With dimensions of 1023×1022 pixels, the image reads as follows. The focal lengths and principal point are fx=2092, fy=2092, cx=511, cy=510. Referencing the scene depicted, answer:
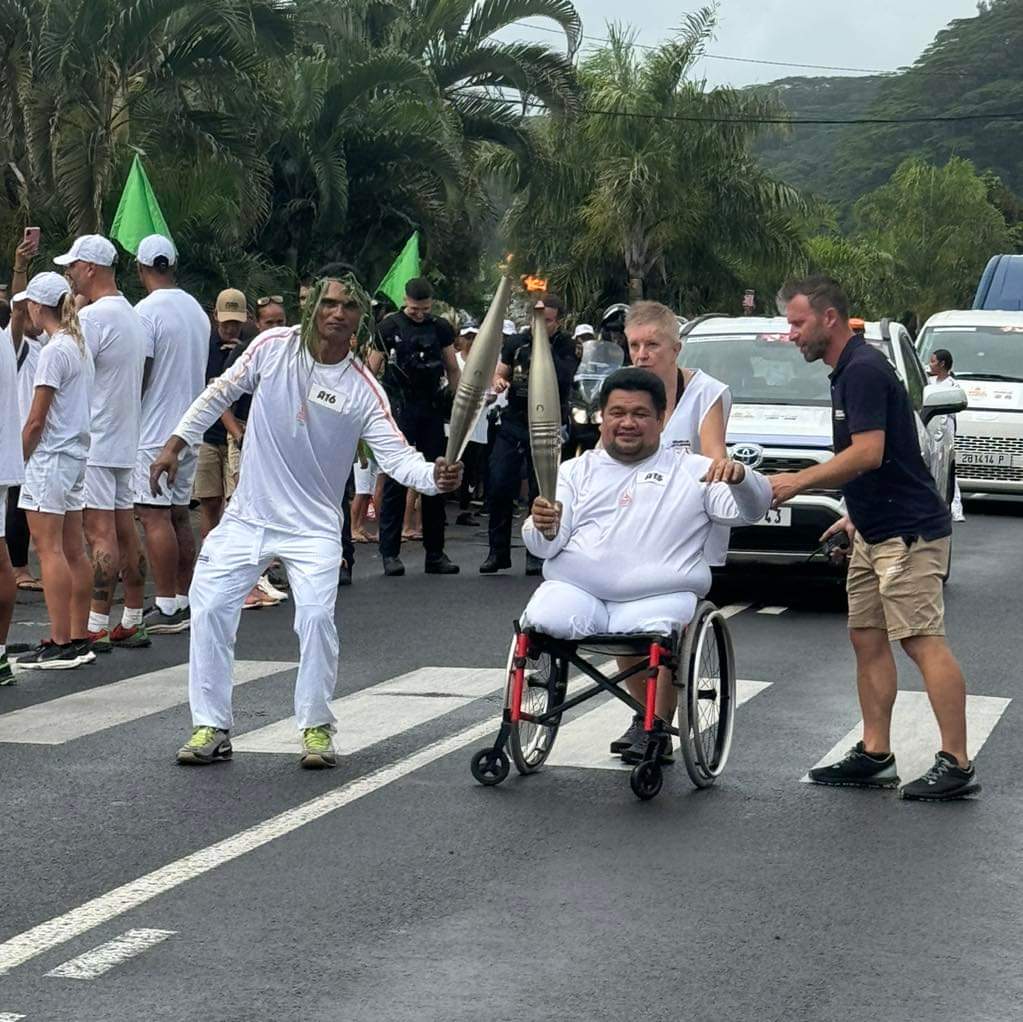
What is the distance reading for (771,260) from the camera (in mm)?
41781

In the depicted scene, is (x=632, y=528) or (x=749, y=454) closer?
(x=632, y=528)

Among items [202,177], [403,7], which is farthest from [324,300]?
[403,7]

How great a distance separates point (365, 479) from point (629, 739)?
9099 millimetres

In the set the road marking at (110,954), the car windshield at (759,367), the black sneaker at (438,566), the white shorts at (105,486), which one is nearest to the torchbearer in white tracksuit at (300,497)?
the road marking at (110,954)

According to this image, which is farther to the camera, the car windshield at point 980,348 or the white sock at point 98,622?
the car windshield at point 980,348

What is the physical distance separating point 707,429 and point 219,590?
81.4 inches

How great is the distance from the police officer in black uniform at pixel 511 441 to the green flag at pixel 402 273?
6.08 m

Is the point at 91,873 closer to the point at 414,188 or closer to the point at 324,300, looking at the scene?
the point at 324,300

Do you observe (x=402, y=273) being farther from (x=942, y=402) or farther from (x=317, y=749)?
(x=317, y=749)

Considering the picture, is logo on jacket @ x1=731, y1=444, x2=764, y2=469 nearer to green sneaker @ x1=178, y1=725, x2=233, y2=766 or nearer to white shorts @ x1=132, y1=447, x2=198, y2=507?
white shorts @ x1=132, y1=447, x2=198, y2=507

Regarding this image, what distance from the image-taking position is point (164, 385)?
1196cm

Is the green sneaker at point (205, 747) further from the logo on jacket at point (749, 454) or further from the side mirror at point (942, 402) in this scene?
the side mirror at point (942, 402)

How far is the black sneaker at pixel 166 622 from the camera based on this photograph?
39.5ft

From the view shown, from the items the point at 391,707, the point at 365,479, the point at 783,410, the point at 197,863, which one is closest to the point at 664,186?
the point at 365,479
